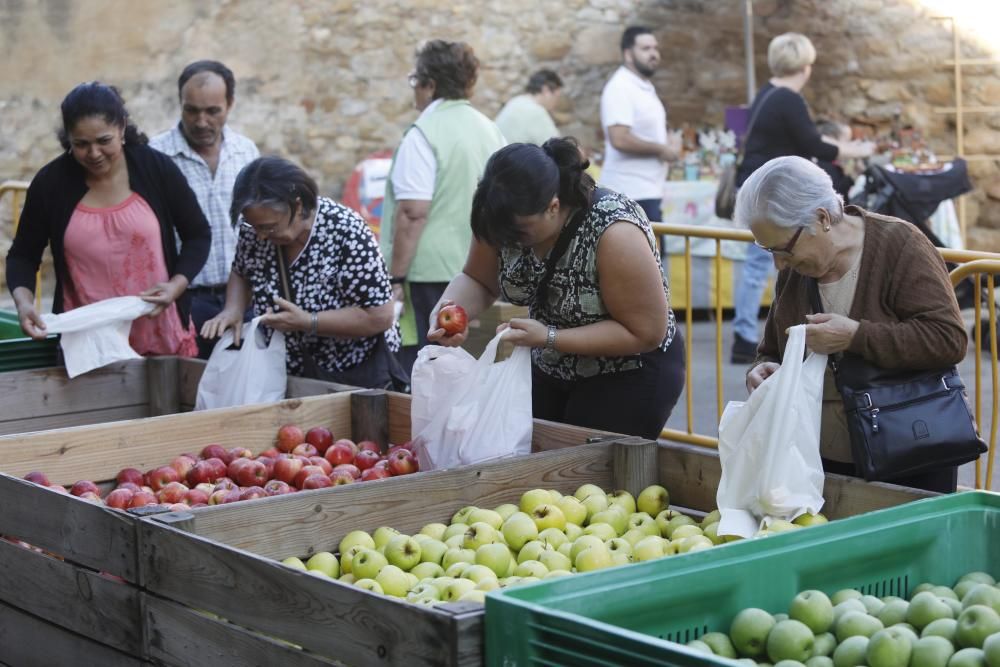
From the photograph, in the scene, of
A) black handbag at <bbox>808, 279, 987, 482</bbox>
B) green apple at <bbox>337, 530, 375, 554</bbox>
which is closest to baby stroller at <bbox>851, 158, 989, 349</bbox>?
black handbag at <bbox>808, 279, 987, 482</bbox>

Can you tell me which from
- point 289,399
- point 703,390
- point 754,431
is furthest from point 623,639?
point 703,390

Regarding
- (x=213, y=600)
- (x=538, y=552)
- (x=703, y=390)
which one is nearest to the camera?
(x=213, y=600)

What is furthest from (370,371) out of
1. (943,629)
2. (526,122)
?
(526,122)

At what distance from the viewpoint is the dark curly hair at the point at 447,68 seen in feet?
19.3

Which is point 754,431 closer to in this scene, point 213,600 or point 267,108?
point 213,600

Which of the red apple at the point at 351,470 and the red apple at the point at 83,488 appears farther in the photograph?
the red apple at the point at 351,470

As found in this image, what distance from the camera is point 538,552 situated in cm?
290

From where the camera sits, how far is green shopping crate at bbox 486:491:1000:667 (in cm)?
199

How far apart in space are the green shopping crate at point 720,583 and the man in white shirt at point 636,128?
19.6 feet

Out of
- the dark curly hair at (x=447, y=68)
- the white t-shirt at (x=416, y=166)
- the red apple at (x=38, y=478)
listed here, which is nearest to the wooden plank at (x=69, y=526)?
the red apple at (x=38, y=478)

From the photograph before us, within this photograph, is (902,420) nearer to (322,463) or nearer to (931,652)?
(931,652)

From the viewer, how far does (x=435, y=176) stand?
19.9 ft

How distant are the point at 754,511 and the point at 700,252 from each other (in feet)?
24.3

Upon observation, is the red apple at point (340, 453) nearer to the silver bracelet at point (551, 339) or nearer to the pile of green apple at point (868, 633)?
the silver bracelet at point (551, 339)
